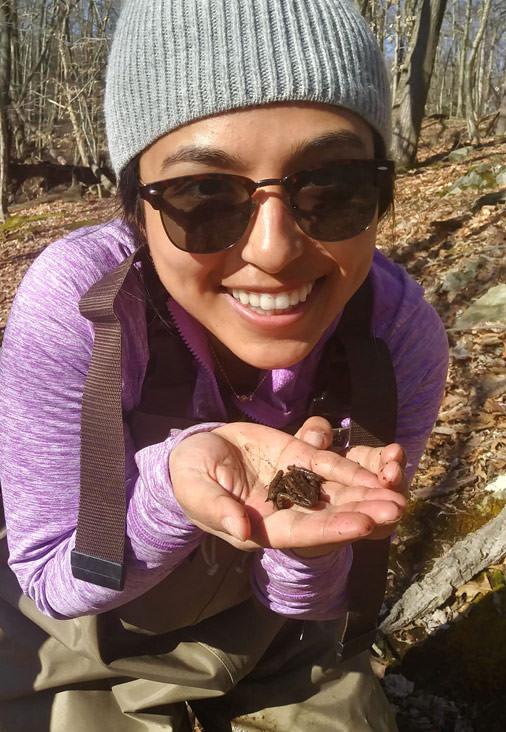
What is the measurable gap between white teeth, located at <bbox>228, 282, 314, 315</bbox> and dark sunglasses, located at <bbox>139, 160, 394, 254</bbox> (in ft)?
0.50

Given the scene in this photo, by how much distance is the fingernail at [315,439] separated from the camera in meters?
1.79

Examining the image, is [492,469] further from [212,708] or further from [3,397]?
[3,397]

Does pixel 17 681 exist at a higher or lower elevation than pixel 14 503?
lower

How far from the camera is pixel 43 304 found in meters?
1.97

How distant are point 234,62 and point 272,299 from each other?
2.20ft

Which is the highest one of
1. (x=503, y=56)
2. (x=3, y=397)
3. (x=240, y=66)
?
(x=240, y=66)

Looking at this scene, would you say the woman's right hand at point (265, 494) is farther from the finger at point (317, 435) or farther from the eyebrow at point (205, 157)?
the eyebrow at point (205, 157)

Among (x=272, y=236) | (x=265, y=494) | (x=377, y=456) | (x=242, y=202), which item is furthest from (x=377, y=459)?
(x=242, y=202)

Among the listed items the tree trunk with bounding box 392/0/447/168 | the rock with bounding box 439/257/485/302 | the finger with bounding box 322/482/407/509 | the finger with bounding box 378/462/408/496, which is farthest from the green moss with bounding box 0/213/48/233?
the finger with bounding box 378/462/408/496

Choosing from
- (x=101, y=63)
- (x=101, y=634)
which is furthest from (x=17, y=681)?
(x=101, y=63)

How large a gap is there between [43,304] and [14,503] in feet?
2.19

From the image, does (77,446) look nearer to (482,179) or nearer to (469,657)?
(469,657)

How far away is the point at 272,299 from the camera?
6.21ft

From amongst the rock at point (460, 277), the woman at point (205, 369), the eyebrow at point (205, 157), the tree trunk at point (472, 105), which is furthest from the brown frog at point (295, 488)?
the tree trunk at point (472, 105)
